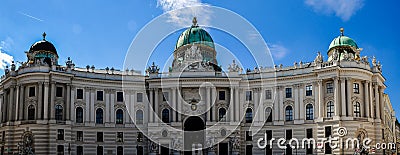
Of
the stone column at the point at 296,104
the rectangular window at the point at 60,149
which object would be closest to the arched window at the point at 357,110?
the stone column at the point at 296,104

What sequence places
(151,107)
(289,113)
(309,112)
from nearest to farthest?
(309,112), (289,113), (151,107)

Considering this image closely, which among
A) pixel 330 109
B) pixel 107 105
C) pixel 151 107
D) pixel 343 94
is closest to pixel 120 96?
pixel 107 105

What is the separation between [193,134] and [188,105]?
4.76 metres

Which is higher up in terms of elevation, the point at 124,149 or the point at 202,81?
the point at 202,81

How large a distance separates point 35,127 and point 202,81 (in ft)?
87.7

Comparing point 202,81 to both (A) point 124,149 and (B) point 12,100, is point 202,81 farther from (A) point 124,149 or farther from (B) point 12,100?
(B) point 12,100

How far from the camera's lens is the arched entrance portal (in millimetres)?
85875

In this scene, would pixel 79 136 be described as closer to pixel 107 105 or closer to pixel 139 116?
pixel 107 105

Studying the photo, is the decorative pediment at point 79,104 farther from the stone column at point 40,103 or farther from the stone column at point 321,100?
the stone column at point 321,100

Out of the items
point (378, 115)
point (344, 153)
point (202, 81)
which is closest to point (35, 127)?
point (202, 81)

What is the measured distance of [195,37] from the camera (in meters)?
96.8

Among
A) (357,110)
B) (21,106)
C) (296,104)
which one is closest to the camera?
(357,110)

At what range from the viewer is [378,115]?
8206cm

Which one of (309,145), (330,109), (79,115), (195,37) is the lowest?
(309,145)
